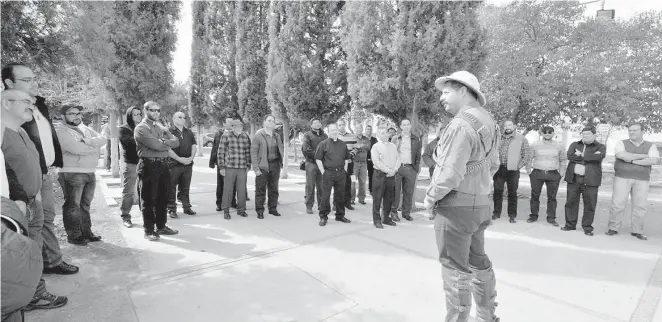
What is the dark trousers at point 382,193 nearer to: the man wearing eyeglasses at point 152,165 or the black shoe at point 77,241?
the man wearing eyeglasses at point 152,165

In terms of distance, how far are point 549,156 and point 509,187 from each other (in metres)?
0.87

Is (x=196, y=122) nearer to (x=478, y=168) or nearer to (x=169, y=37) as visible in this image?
(x=169, y=37)

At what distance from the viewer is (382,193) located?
581cm

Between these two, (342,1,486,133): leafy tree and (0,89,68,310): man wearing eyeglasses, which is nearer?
(0,89,68,310): man wearing eyeglasses

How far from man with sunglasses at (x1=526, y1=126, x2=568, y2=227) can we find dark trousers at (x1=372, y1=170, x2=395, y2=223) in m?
2.64

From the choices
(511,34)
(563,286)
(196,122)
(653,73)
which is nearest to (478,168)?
(563,286)

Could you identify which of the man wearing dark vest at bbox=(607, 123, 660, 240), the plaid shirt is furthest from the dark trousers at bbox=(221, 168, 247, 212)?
the man wearing dark vest at bbox=(607, 123, 660, 240)

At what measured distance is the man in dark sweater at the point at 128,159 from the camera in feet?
17.6

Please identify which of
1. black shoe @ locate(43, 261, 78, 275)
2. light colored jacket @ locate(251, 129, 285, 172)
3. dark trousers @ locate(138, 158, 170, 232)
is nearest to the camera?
black shoe @ locate(43, 261, 78, 275)

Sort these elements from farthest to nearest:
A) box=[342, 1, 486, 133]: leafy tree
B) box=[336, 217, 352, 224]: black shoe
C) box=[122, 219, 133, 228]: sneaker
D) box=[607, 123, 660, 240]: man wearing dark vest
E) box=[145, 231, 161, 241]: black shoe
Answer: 1. box=[342, 1, 486, 133]: leafy tree
2. box=[336, 217, 352, 224]: black shoe
3. box=[122, 219, 133, 228]: sneaker
4. box=[607, 123, 660, 240]: man wearing dark vest
5. box=[145, 231, 161, 241]: black shoe

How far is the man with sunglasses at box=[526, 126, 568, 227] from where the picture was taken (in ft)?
19.9

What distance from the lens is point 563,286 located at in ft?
11.5

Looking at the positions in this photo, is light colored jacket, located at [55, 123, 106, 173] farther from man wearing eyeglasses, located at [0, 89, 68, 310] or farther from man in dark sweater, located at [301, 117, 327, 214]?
man in dark sweater, located at [301, 117, 327, 214]

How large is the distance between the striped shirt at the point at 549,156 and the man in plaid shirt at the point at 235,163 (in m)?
5.41
